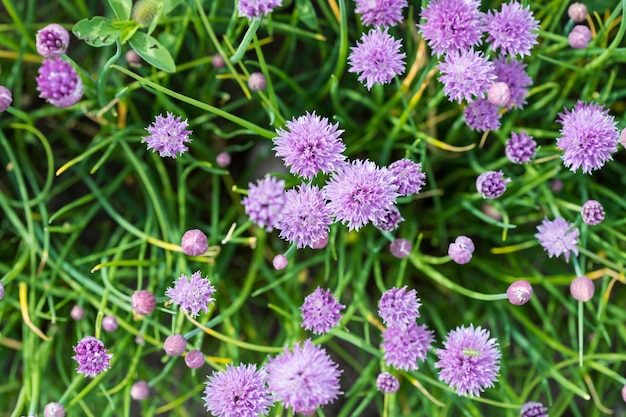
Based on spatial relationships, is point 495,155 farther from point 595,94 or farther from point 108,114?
point 108,114

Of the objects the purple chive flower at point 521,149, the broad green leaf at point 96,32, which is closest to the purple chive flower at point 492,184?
the purple chive flower at point 521,149

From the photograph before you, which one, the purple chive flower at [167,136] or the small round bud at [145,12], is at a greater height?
the small round bud at [145,12]

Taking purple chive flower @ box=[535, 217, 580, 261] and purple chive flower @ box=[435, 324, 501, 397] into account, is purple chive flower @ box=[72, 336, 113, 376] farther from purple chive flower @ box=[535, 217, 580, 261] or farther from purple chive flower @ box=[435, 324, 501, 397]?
purple chive flower @ box=[535, 217, 580, 261]

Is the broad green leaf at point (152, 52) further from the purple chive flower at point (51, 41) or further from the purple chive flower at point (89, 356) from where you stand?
the purple chive flower at point (89, 356)

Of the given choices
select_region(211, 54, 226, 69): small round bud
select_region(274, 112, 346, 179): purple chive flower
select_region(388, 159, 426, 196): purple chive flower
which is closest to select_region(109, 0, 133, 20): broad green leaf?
select_region(211, 54, 226, 69): small round bud

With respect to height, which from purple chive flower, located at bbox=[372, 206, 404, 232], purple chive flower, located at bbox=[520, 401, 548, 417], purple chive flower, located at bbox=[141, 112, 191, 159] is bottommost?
purple chive flower, located at bbox=[520, 401, 548, 417]
